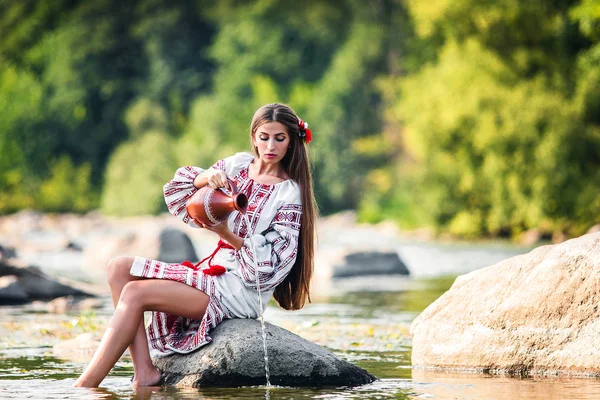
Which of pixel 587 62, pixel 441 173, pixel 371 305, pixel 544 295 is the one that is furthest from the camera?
pixel 441 173

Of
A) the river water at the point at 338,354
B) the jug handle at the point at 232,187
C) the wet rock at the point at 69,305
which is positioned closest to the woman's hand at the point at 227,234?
the jug handle at the point at 232,187

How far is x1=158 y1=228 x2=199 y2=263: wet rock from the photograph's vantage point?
62.6 feet

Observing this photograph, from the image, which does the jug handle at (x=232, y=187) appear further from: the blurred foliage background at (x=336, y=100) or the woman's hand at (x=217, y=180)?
the blurred foliage background at (x=336, y=100)

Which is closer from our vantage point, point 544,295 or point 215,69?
A: point 544,295

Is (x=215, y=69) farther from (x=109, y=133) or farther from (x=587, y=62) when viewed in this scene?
(x=587, y=62)

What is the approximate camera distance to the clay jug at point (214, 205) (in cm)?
592

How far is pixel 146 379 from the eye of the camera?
20.1 ft

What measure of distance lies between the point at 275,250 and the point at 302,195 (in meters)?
0.38

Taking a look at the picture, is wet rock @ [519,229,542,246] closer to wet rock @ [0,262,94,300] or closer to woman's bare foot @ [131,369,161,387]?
wet rock @ [0,262,94,300]

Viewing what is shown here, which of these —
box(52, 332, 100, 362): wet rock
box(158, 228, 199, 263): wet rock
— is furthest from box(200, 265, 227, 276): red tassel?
box(158, 228, 199, 263): wet rock

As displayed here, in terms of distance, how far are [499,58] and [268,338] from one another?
2421 cm

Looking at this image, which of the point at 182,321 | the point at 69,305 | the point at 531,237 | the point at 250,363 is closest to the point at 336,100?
the point at 531,237

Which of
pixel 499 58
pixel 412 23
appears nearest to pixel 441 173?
pixel 499 58

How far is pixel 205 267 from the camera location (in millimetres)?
6281
